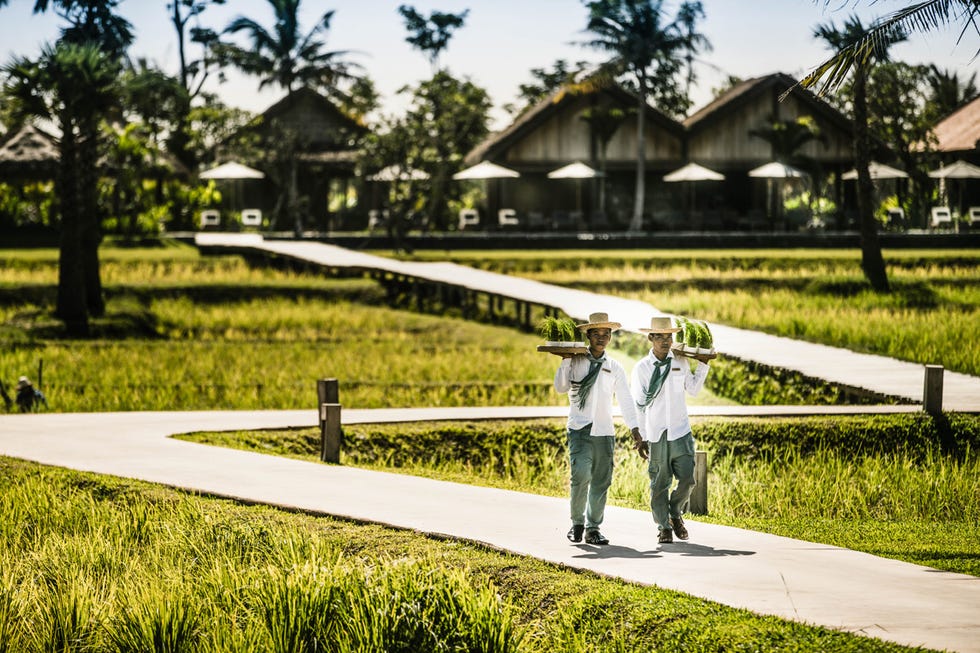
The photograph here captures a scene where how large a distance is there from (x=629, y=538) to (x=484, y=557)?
108 cm

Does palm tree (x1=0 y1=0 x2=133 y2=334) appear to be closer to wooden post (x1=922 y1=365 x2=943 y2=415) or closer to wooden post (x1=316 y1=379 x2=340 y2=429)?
wooden post (x1=316 y1=379 x2=340 y2=429)

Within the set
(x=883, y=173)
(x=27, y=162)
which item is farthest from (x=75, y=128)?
(x=883, y=173)

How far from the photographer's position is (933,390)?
14.1m

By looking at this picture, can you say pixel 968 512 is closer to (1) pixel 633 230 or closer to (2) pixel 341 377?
(2) pixel 341 377

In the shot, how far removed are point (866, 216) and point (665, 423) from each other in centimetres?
2227

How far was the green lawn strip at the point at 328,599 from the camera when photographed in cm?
707

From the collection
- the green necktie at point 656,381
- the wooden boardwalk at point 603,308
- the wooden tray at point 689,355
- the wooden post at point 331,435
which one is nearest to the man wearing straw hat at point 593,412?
the green necktie at point 656,381

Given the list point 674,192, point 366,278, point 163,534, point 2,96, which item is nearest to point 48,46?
point 2,96

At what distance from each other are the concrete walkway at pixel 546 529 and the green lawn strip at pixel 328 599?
11.0 inches

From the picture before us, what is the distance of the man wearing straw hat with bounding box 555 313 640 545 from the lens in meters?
8.65

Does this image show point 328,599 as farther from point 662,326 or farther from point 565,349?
point 662,326

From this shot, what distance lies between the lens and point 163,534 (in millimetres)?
9383

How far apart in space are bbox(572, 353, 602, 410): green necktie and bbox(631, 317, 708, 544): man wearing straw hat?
30 centimetres

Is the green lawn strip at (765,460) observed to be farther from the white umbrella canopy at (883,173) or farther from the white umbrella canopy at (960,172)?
the white umbrella canopy at (960,172)
